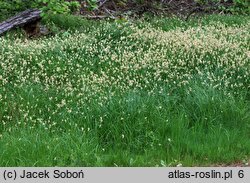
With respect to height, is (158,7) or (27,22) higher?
(27,22)

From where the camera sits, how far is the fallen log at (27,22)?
12.8 m

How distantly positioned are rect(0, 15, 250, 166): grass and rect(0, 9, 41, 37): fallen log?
7.09ft

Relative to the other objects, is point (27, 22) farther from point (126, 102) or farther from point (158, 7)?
point (126, 102)

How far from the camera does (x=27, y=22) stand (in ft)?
42.7

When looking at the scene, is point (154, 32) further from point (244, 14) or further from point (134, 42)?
point (244, 14)

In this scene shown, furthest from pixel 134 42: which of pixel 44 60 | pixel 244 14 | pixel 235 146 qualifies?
pixel 244 14

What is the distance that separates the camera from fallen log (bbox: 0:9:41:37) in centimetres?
1283

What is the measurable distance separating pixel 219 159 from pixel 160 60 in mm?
3592

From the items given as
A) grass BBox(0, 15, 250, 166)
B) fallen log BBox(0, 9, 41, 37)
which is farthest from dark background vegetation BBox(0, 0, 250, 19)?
grass BBox(0, 15, 250, 166)

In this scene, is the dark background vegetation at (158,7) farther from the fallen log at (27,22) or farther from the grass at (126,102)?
the grass at (126,102)

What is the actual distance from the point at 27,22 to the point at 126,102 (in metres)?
6.74

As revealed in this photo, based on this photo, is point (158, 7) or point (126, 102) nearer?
point (126, 102)

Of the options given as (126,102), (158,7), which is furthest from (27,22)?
(126,102)

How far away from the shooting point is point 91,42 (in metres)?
11.1
